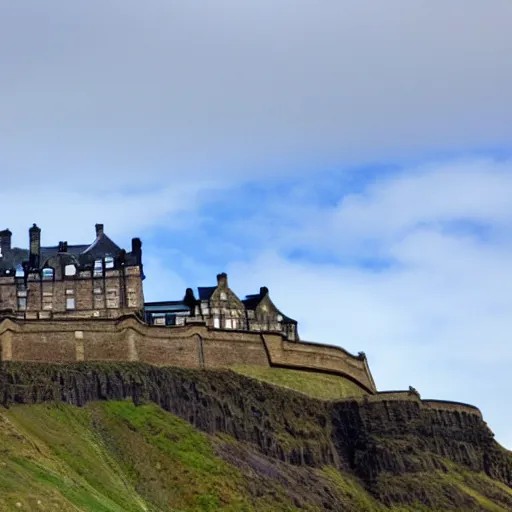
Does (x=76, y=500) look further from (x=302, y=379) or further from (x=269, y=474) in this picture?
(x=302, y=379)

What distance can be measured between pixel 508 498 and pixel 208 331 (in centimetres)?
2734

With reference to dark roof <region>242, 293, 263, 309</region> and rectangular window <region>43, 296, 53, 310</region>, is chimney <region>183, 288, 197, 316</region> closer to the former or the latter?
dark roof <region>242, 293, 263, 309</region>

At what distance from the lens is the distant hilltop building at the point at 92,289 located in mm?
130125

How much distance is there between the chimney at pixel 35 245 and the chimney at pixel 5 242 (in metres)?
1.83

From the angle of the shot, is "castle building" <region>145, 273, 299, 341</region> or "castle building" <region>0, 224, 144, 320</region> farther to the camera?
"castle building" <region>145, 273, 299, 341</region>

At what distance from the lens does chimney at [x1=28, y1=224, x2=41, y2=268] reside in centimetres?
13212

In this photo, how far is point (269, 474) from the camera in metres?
111

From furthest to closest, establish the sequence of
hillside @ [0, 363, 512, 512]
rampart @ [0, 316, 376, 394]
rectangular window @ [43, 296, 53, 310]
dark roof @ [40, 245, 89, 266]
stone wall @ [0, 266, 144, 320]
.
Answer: dark roof @ [40, 245, 89, 266], stone wall @ [0, 266, 144, 320], rectangular window @ [43, 296, 53, 310], rampart @ [0, 316, 376, 394], hillside @ [0, 363, 512, 512]

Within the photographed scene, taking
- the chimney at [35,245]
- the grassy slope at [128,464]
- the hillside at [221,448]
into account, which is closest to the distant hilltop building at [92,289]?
the chimney at [35,245]

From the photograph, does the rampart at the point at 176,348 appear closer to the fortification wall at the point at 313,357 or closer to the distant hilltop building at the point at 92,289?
the fortification wall at the point at 313,357

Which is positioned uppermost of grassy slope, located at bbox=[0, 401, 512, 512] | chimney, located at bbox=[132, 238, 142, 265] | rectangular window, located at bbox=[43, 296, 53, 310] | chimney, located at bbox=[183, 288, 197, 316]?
chimney, located at bbox=[132, 238, 142, 265]

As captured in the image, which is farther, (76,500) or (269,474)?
(269,474)

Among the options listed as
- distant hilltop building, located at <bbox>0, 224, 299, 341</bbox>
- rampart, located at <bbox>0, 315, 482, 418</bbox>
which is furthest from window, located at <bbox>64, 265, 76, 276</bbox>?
rampart, located at <bbox>0, 315, 482, 418</bbox>

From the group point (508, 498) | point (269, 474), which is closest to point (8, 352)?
point (269, 474)
